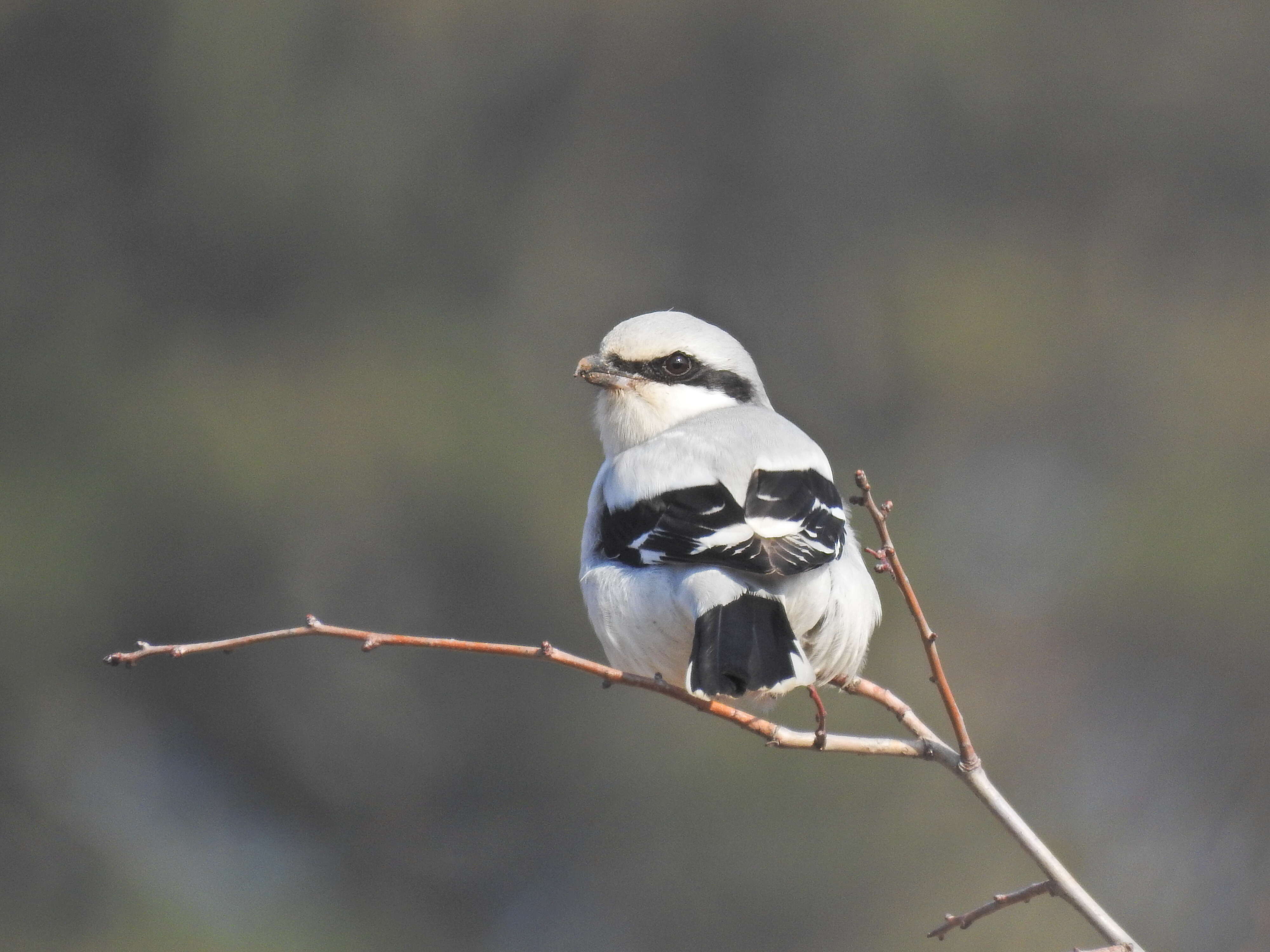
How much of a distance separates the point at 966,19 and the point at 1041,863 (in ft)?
51.2

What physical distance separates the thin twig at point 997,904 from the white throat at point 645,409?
1407mm

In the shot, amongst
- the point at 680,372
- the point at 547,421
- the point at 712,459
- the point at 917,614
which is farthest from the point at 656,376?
the point at 547,421

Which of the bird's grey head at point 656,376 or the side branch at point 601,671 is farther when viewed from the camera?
the bird's grey head at point 656,376

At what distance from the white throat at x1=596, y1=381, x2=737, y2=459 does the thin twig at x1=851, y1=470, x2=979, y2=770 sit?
120 cm

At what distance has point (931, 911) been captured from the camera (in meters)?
8.34

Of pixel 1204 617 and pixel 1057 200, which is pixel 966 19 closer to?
pixel 1057 200

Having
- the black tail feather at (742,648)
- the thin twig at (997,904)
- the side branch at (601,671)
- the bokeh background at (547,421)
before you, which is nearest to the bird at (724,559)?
the black tail feather at (742,648)

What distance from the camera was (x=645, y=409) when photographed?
2967mm

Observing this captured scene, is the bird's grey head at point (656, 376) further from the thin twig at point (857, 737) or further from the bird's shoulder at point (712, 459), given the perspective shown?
the thin twig at point (857, 737)

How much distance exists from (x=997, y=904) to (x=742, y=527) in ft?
2.62

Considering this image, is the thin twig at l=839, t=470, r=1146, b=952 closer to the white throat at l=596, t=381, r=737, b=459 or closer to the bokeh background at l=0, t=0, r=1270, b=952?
the white throat at l=596, t=381, r=737, b=459

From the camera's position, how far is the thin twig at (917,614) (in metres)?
1.63

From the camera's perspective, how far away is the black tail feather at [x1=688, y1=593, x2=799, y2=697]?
6.57 feet

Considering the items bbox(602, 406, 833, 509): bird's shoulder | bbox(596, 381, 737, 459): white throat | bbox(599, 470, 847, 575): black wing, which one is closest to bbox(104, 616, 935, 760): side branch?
bbox(599, 470, 847, 575): black wing
